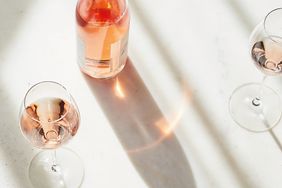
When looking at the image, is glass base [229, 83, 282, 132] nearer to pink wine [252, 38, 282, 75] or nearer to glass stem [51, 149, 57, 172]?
pink wine [252, 38, 282, 75]

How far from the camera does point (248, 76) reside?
3.32 feet

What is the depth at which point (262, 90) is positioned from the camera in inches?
39.7

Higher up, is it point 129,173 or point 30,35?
point 30,35

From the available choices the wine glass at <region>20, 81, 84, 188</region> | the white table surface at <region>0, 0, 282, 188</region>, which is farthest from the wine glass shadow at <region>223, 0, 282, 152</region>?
the wine glass at <region>20, 81, 84, 188</region>

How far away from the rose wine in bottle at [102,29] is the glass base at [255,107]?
0.20 metres

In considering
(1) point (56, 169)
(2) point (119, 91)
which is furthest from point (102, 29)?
(1) point (56, 169)

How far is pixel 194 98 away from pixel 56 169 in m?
0.24

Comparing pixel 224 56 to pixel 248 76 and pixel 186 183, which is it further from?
pixel 186 183

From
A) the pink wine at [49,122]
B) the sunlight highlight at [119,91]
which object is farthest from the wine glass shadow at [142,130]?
the pink wine at [49,122]

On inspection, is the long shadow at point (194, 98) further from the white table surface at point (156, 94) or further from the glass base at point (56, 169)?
the glass base at point (56, 169)

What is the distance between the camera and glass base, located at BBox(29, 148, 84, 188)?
922mm

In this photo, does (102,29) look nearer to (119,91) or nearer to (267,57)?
(119,91)

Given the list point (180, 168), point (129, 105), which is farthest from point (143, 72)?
point (180, 168)

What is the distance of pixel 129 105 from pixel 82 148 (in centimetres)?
10
